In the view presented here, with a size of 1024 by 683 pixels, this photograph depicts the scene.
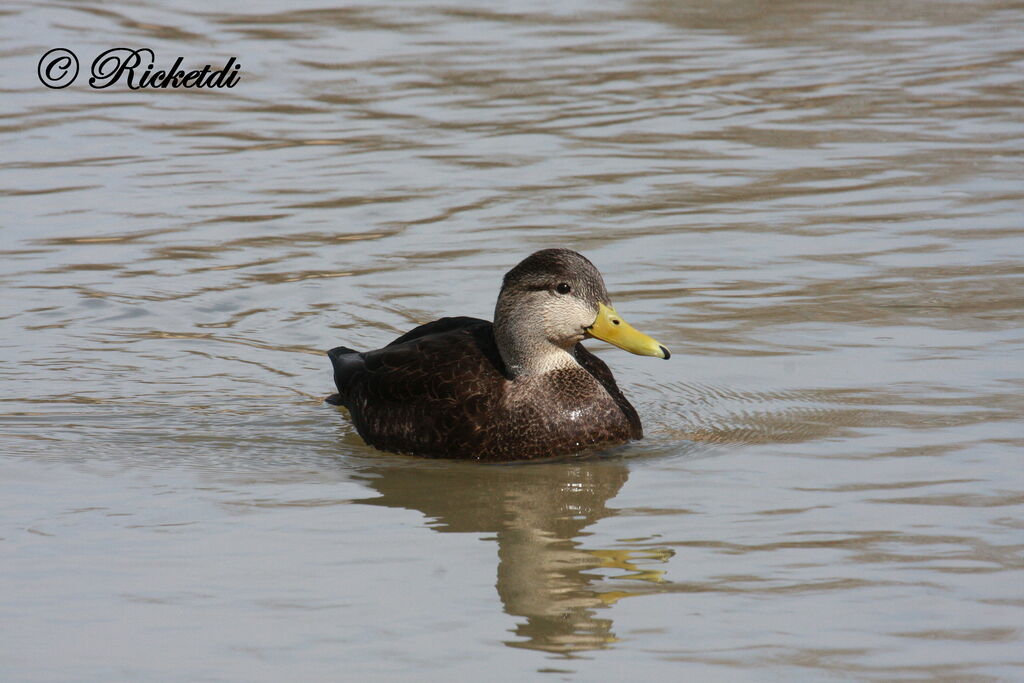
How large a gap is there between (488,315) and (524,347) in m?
2.02

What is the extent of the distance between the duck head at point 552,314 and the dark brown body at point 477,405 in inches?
6.5

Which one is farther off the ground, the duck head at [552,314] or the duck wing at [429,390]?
the duck head at [552,314]

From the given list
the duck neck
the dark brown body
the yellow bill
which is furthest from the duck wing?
the yellow bill

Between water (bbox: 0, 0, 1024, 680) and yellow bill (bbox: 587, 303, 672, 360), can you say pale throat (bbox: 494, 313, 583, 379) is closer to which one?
yellow bill (bbox: 587, 303, 672, 360)

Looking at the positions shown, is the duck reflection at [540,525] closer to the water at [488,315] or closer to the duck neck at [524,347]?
the water at [488,315]

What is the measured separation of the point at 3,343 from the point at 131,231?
2.51 metres

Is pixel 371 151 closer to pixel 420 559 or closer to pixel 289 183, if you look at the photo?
pixel 289 183

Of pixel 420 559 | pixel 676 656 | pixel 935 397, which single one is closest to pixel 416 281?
pixel 935 397

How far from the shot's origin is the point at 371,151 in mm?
14938

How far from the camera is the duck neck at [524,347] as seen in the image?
28.5 feet

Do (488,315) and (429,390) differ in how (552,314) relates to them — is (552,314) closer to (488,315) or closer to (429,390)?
(429,390)

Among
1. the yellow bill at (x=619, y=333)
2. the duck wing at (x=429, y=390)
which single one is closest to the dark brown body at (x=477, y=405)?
the duck wing at (x=429, y=390)

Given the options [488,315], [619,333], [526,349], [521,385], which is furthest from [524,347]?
[488,315]

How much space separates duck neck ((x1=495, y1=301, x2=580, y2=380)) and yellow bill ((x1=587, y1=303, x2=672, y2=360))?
0.29 meters
